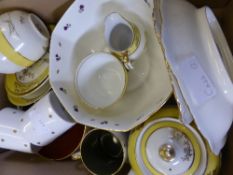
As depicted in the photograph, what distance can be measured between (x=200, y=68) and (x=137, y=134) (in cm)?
21

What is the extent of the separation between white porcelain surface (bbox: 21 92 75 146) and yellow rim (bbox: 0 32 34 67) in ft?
0.26

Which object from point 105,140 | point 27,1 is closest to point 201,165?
point 105,140

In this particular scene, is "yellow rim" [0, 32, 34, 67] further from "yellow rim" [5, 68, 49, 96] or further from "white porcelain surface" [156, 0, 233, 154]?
"white porcelain surface" [156, 0, 233, 154]

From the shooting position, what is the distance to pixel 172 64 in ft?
1.57

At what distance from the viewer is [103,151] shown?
743 mm

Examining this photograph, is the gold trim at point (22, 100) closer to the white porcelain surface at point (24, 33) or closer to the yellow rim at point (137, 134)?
the white porcelain surface at point (24, 33)

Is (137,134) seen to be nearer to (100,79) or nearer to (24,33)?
(100,79)

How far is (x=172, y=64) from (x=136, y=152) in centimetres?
23

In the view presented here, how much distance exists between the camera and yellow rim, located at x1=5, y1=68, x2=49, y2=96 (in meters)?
0.75

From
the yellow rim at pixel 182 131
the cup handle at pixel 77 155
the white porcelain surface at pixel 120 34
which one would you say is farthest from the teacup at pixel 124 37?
the cup handle at pixel 77 155

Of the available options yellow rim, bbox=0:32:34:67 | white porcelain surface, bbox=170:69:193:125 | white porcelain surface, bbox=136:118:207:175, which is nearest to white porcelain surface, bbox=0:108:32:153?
yellow rim, bbox=0:32:34:67

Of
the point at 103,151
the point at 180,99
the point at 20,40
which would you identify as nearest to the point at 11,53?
the point at 20,40

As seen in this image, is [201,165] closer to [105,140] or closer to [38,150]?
[105,140]

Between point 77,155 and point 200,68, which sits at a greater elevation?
point 200,68
